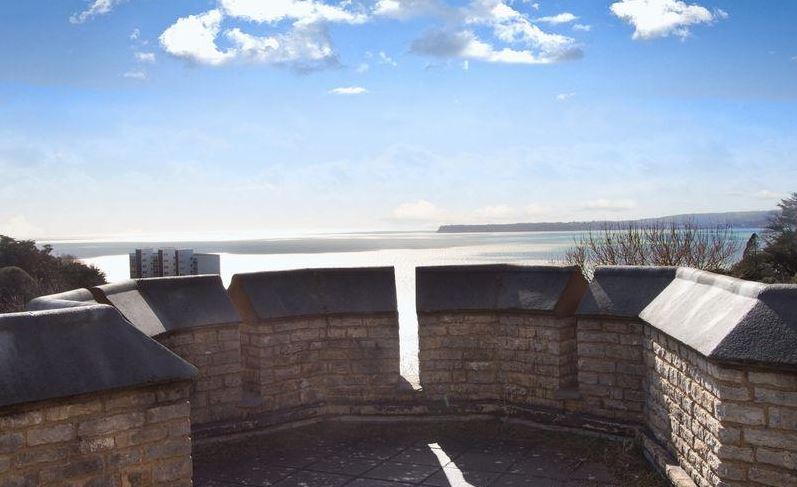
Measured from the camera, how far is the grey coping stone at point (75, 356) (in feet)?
17.2

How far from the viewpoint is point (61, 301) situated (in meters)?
6.54

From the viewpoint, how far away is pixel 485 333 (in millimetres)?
9859

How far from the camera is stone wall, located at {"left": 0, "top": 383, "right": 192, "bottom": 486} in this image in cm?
529

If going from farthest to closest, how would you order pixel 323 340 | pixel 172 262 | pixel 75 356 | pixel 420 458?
pixel 172 262 < pixel 323 340 < pixel 420 458 < pixel 75 356

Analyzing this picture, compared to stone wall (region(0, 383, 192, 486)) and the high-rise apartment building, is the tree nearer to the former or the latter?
the high-rise apartment building

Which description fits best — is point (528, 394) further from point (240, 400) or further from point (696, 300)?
point (240, 400)

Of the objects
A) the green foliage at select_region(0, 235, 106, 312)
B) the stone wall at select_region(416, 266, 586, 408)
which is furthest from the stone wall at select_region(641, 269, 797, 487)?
the green foliage at select_region(0, 235, 106, 312)

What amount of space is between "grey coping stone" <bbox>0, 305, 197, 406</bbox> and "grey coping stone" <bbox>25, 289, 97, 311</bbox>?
0.45 metres

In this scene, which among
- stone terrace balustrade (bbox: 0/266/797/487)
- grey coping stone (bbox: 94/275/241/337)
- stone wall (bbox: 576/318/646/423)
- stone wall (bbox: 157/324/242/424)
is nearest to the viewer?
stone terrace balustrade (bbox: 0/266/797/487)

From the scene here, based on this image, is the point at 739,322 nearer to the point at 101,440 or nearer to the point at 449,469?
the point at 449,469

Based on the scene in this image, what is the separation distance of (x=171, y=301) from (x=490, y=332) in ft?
13.3

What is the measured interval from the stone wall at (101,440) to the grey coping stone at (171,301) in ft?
7.21

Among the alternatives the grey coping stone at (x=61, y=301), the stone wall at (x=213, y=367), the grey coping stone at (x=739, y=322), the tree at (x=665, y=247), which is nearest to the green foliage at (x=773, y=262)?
the tree at (x=665, y=247)

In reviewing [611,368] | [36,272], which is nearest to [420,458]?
[611,368]
